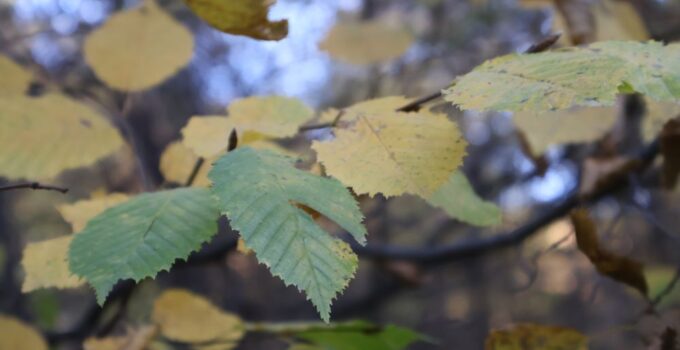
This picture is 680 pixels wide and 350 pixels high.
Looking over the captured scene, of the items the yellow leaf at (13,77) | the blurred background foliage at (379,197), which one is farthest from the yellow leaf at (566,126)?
the yellow leaf at (13,77)

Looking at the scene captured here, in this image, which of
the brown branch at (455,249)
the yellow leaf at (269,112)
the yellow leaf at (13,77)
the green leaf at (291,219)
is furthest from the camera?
the brown branch at (455,249)

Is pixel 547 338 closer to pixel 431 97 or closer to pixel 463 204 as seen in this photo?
pixel 463 204

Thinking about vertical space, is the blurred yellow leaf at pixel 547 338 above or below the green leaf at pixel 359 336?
above

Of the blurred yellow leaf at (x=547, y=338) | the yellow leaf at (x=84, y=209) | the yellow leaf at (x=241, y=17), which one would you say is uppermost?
the yellow leaf at (x=241, y=17)

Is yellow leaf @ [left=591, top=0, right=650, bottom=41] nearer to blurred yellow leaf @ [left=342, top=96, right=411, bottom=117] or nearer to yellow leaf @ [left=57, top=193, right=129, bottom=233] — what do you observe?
blurred yellow leaf @ [left=342, top=96, right=411, bottom=117]

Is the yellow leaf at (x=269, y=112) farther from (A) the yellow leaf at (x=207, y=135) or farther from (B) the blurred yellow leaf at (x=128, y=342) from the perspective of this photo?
(B) the blurred yellow leaf at (x=128, y=342)

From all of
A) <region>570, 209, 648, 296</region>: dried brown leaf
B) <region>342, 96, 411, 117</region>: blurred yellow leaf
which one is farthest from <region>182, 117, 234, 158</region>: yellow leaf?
<region>570, 209, 648, 296</region>: dried brown leaf

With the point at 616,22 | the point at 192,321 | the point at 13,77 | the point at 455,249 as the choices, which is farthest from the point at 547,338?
the point at 13,77
